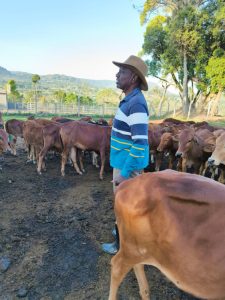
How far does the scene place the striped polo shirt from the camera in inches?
139

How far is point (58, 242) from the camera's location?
4793 millimetres

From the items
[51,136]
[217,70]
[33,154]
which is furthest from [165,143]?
[217,70]

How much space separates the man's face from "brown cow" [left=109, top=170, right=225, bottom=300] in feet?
4.76

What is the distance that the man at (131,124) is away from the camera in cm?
354

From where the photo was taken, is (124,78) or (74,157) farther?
(74,157)

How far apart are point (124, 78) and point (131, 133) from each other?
714 millimetres

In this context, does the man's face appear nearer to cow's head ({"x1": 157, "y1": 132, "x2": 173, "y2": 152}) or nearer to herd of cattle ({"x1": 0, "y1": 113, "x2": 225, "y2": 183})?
herd of cattle ({"x1": 0, "y1": 113, "x2": 225, "y2": 183})

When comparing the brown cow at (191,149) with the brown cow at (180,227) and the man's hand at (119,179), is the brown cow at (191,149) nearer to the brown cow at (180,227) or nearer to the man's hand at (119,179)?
the man's hand at (119,179)

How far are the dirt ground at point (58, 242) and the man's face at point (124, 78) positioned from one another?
8.09 ft

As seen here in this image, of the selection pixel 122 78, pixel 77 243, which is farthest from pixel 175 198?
pixel 77 243

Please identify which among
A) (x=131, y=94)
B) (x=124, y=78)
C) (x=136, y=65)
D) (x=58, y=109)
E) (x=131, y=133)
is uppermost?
(x=136, y=65)

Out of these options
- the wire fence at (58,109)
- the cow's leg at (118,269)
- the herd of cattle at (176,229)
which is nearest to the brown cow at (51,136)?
the cow's leg at (118,269)

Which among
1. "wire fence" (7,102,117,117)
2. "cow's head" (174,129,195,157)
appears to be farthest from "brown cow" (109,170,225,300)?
"wire fence" (7,102,117,117)

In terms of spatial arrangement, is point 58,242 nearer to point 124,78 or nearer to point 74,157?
point 124,78
